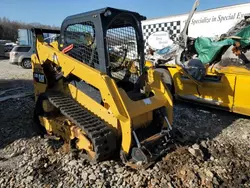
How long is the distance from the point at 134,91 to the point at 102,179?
1409 millimetres

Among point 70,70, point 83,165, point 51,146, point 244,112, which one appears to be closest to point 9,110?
point 51,146

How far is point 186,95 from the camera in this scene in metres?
5.67

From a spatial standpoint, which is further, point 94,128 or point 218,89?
point 218,89

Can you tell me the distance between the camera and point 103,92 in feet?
10.4

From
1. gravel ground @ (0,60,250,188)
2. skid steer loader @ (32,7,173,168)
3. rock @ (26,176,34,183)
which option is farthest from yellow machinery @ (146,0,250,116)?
rock @ (26,176,34,183)

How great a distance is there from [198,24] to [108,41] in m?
5.80

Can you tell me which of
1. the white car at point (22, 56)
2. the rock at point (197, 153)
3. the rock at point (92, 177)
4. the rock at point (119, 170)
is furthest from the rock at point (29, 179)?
the white car at point (22, 56)

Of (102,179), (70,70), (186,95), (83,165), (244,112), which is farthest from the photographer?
(186,95)

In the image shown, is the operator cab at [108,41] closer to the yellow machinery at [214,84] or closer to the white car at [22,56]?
the yellow machinery at [214,84]

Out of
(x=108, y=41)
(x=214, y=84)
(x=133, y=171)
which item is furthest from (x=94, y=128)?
(x=214, y=84)

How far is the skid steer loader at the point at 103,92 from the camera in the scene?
3160mm

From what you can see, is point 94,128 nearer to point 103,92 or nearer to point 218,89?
point 103,92

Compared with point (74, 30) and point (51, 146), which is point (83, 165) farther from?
point (74, 30)

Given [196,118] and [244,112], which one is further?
[196,118]
